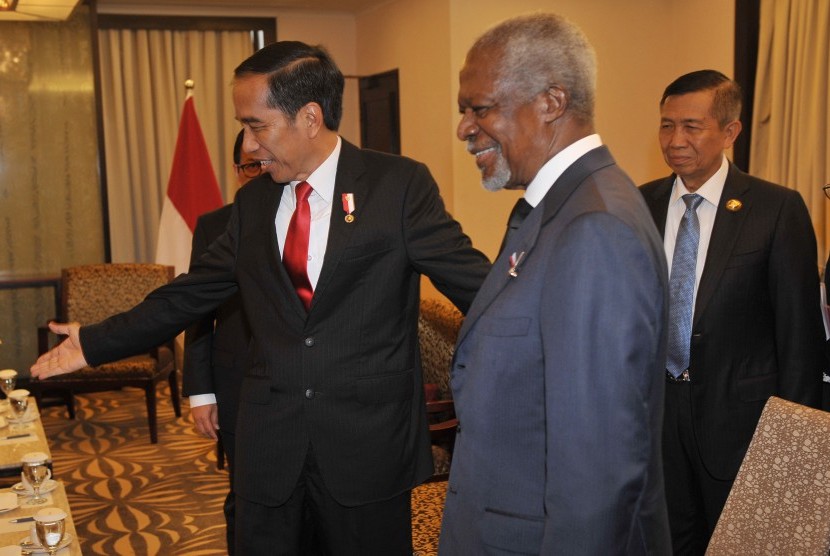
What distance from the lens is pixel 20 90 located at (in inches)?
299

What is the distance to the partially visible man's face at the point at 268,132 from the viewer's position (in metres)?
2.33

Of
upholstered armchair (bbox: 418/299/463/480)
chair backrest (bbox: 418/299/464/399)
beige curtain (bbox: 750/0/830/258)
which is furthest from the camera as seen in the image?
beige curtain (bbox: 750/0/830/258)

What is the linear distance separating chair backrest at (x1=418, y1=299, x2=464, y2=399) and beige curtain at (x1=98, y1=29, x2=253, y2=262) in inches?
193

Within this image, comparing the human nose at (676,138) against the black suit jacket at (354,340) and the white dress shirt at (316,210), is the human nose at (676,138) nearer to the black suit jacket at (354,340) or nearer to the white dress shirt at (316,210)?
the black suit jacket at (354,340)

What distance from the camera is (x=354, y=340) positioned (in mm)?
2264

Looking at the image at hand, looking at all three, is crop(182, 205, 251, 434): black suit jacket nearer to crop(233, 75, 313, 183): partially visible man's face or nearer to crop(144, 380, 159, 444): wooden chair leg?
crop(233, 75, 313, 183): partially visible man's face

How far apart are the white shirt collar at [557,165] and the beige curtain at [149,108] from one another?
7.35 m

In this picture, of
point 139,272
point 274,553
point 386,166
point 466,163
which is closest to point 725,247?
point 386,166

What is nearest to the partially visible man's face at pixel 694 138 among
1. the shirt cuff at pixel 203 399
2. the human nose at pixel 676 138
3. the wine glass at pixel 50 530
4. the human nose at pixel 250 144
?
the human nose at pixel 676 138

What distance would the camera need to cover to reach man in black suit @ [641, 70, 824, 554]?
9.04ft

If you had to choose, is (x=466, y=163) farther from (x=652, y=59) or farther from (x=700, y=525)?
(x=700, y=525)

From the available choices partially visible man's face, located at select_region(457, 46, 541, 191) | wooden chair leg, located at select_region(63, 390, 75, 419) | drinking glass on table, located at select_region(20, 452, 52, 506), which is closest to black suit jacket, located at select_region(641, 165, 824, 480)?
partially visible man's face, located at select_region(457, 46, 541, 191)

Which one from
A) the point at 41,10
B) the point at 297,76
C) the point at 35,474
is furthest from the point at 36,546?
the point at 41,10

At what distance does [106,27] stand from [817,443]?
777 cm
